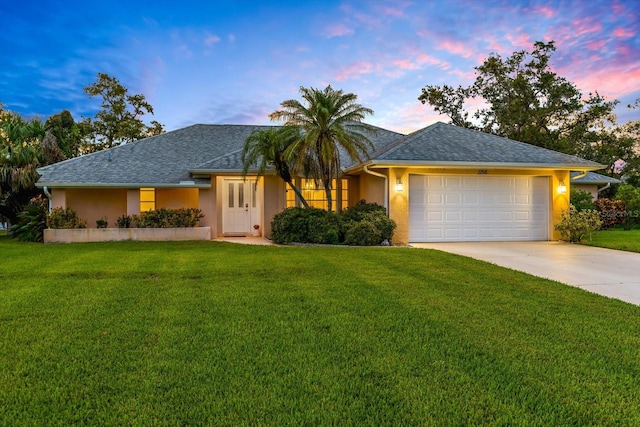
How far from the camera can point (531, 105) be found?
2822cm

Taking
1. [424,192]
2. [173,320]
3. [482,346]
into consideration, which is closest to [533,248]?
[424,192]

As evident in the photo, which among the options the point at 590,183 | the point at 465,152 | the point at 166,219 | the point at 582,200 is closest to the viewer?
the point at 465,152

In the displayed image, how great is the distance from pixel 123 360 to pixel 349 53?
613 inches

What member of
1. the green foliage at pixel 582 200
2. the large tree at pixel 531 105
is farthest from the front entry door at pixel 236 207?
the large tree at pixel 531 105

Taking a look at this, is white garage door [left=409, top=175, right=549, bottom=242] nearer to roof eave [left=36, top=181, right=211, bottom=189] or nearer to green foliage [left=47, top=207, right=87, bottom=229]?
roof eave [left=36, top=181, right=211, bottom=189]

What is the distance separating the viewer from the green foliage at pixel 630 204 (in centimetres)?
1916

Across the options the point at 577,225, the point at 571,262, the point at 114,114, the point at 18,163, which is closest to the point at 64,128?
the point at 114,114

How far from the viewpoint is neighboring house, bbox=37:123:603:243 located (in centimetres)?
1285

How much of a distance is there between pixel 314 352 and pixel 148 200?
13788 millimetres

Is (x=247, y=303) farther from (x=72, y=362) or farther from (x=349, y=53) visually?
(x=349, y=53)

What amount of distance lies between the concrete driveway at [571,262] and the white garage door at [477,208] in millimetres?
756

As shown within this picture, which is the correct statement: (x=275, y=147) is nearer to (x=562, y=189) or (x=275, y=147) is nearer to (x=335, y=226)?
(x=335, y=226)

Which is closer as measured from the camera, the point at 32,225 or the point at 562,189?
the point at 562,189

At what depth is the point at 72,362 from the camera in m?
3.39
